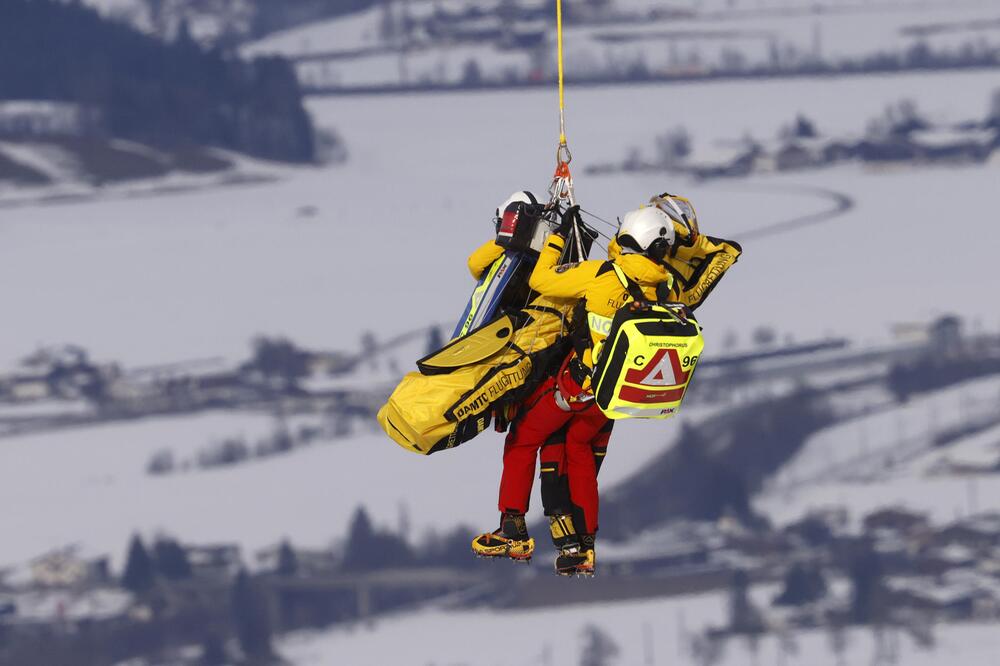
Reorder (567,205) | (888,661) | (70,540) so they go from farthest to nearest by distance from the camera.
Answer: (70,540)
(888,661)
(567,205)

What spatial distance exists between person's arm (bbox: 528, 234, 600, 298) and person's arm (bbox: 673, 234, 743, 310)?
765 mm

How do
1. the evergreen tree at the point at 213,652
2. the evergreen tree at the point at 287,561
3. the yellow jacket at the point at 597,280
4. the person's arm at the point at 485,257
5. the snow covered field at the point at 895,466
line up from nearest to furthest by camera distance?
the yellow jacket at the point at 597,280, the person's arm at the point at 485,257, the evergreen tree at the point at 213,652, the evergreen tree at the point at 287,561, the snow covered field at the point at 895,466

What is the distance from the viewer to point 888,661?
145 meters

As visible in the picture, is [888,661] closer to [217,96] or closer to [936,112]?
[936,112]

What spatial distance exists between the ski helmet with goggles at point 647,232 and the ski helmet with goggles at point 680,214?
98 mm

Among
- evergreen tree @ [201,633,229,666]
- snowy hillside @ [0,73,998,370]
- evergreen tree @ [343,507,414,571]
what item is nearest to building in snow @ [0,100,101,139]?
snowy hillside @ [0,73,998,370]

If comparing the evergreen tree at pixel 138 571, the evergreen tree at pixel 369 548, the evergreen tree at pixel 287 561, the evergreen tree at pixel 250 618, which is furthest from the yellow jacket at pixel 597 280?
the evergreen tree at pixel 369 548

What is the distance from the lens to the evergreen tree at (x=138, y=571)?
153250mm

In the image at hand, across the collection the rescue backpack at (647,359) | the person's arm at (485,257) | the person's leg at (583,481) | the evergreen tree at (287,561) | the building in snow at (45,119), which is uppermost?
the person's arm at (485,257)

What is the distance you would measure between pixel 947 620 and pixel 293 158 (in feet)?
209

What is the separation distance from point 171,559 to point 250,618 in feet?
24.5

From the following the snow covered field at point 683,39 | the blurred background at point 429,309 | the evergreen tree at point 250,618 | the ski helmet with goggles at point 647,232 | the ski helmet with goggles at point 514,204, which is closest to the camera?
the ski helmet with goggles at point 647,232

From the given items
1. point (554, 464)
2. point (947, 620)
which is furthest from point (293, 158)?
point (554, 464)

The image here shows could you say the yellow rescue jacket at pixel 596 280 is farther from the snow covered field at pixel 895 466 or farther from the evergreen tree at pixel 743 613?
the snow covered field at pixel 895 466
